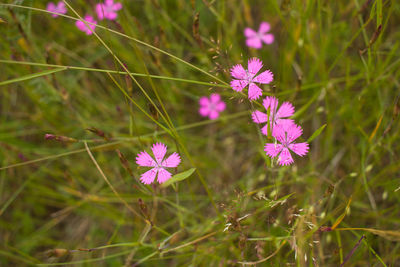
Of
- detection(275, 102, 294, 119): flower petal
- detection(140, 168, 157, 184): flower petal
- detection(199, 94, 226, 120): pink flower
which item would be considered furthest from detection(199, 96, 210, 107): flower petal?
detection(140, 168, 157, 184): flower petal

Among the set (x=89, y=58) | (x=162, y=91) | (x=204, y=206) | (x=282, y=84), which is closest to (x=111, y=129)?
(x=162, y=91)

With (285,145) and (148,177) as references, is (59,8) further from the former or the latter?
(285,145)

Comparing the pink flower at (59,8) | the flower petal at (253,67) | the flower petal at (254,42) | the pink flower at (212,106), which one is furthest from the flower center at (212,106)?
the pink flower at (59,8)

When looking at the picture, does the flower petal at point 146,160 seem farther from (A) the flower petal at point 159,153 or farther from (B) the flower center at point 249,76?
(B) the flower center at point 249,76

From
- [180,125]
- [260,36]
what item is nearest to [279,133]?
[180,125]

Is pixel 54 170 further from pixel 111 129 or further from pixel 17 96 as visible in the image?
pixel 17 96

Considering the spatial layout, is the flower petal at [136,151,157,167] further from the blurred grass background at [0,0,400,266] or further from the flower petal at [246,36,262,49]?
the flower petal at [246,36,262,49]
